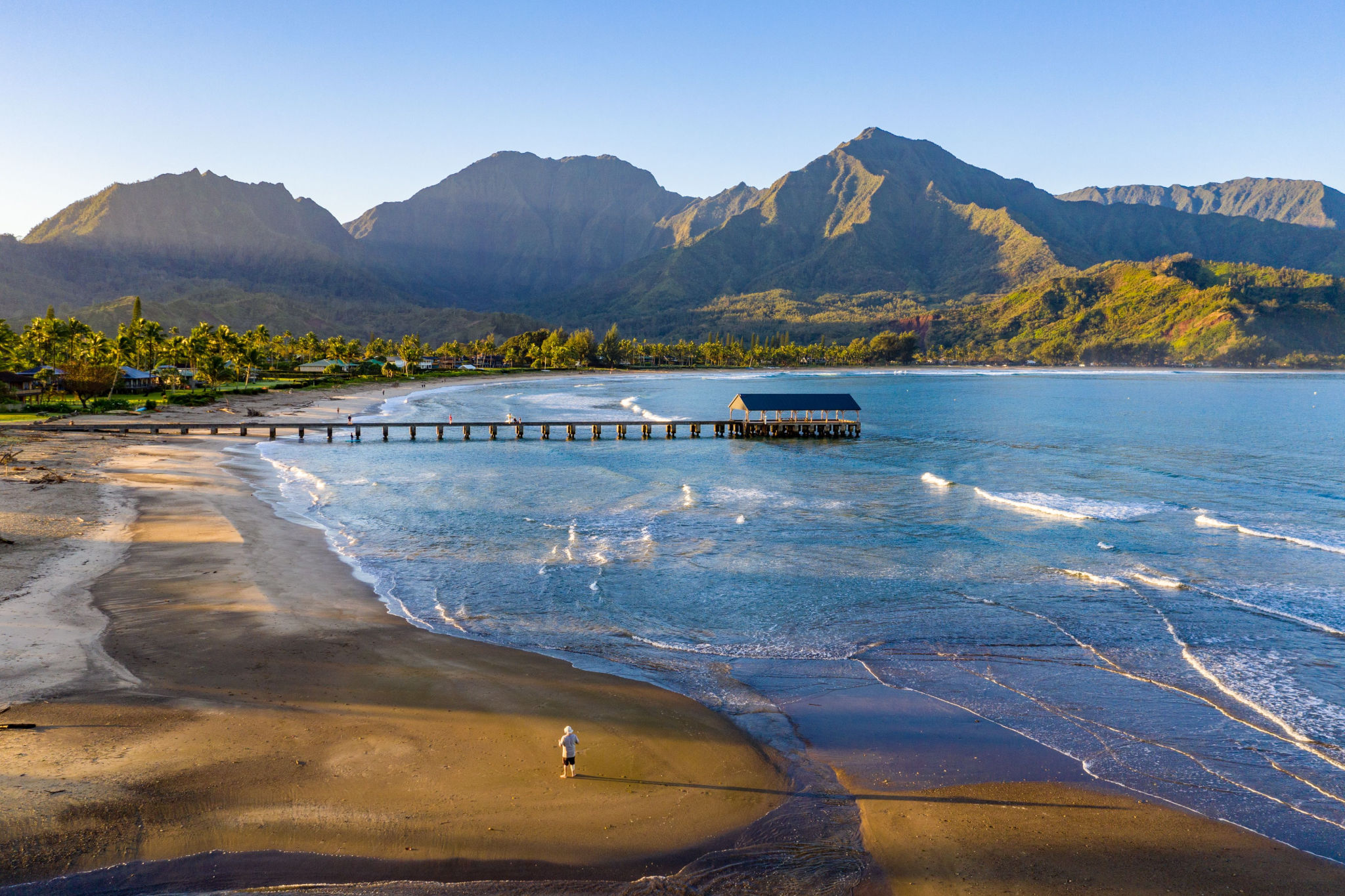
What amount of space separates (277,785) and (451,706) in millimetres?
3914

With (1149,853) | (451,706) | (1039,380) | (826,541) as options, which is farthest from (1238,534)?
(1039,380)

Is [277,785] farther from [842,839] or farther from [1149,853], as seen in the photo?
[1149,853]

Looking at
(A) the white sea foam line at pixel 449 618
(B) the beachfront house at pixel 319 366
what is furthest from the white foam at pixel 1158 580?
(B) the beachfront house at pixel 319 366

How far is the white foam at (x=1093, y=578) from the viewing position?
87.0ft

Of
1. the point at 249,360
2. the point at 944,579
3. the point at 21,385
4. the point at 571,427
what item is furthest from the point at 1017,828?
the point at 249,360

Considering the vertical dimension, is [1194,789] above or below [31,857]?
below

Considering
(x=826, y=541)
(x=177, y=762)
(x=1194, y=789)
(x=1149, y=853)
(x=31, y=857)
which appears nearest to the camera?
(x=31, y=857)

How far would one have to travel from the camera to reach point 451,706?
1574 cm

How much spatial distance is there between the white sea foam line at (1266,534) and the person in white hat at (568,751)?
33.3 m

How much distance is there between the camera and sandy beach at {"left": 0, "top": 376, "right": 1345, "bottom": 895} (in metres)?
10.9

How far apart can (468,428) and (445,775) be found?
5914 centimetres

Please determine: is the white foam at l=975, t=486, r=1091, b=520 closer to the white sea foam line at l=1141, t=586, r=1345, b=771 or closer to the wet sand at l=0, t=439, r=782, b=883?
the white sea foam line at l=1141, t=586, r=1345, b=771

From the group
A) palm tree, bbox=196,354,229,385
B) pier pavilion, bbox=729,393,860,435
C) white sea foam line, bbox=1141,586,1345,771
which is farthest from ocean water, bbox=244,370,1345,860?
palm tree, bbox=196,354,229,385

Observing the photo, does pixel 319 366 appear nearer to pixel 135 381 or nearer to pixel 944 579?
pixel 135 381
